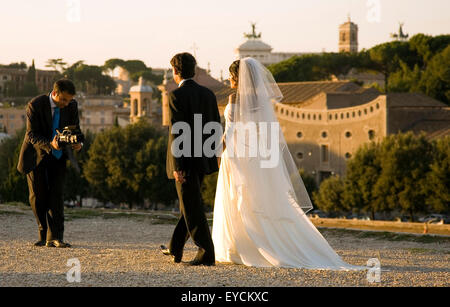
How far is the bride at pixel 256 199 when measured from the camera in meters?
9.04

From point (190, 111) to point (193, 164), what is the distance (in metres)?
0.51

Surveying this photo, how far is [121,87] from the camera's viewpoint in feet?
595

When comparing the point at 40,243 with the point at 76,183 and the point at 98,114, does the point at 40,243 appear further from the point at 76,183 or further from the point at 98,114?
the point at 98,114

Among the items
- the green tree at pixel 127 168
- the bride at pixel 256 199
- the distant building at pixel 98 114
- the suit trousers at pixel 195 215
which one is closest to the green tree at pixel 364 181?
the green tree at pixel 127 168

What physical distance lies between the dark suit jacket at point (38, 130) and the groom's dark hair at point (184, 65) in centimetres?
197

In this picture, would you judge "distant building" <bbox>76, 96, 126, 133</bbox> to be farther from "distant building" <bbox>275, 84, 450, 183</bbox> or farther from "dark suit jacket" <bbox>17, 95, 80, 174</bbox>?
"dark suit jacket" <bbox>17, 95, 80, 174</bbox>

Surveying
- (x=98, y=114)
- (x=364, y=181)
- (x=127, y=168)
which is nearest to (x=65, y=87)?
(x=364, y=181)

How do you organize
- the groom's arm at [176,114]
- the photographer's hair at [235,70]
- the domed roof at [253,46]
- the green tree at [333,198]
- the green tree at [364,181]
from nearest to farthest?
the groom's arm at [176,114], the photographer's hair at [235,70], the green tree at [364,181], the green tree at [333,198], the domed roof at [253,46]

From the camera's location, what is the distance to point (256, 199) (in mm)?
9266

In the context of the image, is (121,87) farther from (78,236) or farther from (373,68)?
(78,236)

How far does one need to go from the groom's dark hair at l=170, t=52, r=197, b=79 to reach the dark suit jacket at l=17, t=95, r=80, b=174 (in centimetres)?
197

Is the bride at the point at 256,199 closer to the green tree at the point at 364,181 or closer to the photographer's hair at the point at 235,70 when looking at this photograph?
the photographer's hair at the point at 235,70

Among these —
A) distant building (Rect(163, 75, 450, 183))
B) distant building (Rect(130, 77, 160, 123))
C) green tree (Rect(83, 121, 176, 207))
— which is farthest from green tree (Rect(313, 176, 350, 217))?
distant building (Rect(130, 77, 160, 123))
